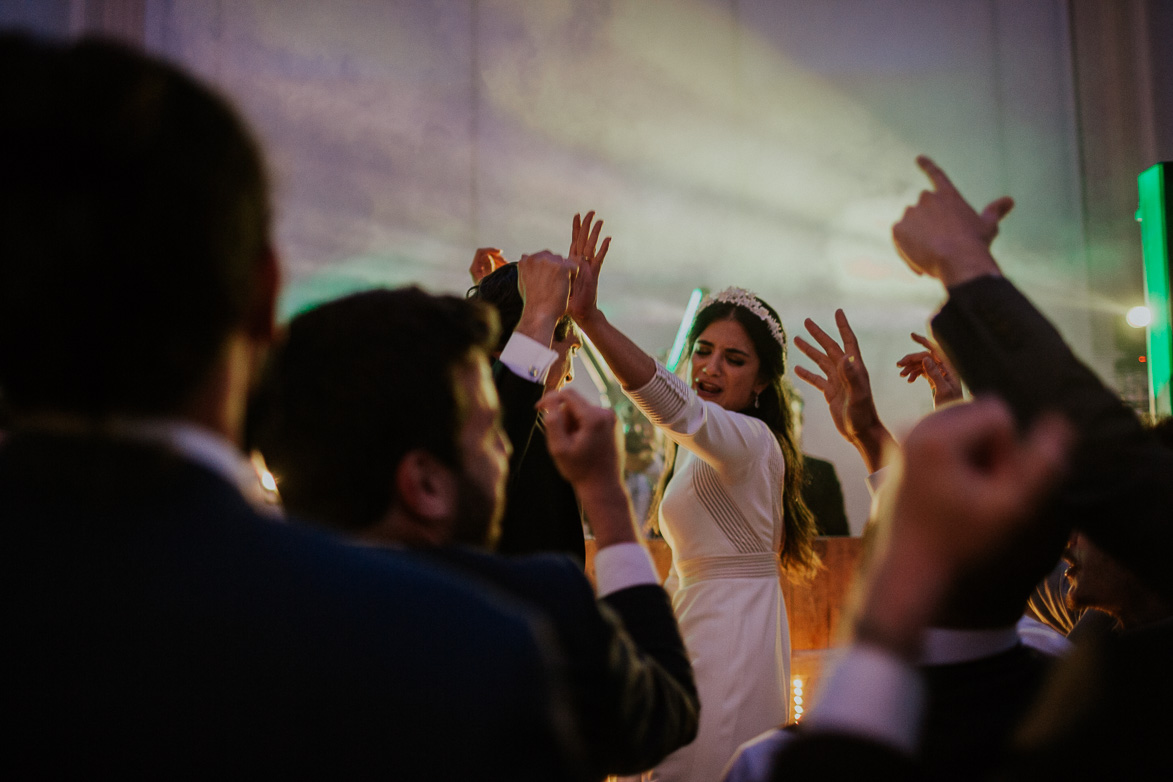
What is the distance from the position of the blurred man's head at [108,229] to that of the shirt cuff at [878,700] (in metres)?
0.39

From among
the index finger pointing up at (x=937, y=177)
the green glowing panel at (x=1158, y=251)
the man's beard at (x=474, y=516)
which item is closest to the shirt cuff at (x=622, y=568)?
the man's beard at (x=474, y=516)

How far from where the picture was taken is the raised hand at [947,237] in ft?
2.64

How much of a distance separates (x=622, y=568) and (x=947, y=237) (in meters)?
0.44

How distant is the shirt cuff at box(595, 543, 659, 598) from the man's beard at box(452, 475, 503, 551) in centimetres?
11

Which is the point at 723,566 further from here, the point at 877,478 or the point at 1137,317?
the point at 1137,317

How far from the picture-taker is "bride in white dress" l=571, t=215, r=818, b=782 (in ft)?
6.44

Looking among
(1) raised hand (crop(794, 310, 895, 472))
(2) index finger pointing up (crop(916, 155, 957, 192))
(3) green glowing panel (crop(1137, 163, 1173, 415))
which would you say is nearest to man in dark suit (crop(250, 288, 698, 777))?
(2) index finger pointing up (crop(916, 155, 957, 192))

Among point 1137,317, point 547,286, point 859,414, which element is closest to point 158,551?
point 547,286

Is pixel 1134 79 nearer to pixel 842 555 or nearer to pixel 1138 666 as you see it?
pixel 842 555

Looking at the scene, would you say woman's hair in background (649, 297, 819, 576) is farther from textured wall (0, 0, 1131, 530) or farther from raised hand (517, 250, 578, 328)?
textured wall (0, 0, 1131, 530)

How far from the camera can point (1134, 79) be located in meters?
5.34

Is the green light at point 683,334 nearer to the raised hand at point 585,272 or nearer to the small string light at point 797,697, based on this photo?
the raised hand at point 585,272

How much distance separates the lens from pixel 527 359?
4.51 ft

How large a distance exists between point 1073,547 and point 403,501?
53.3 inches
